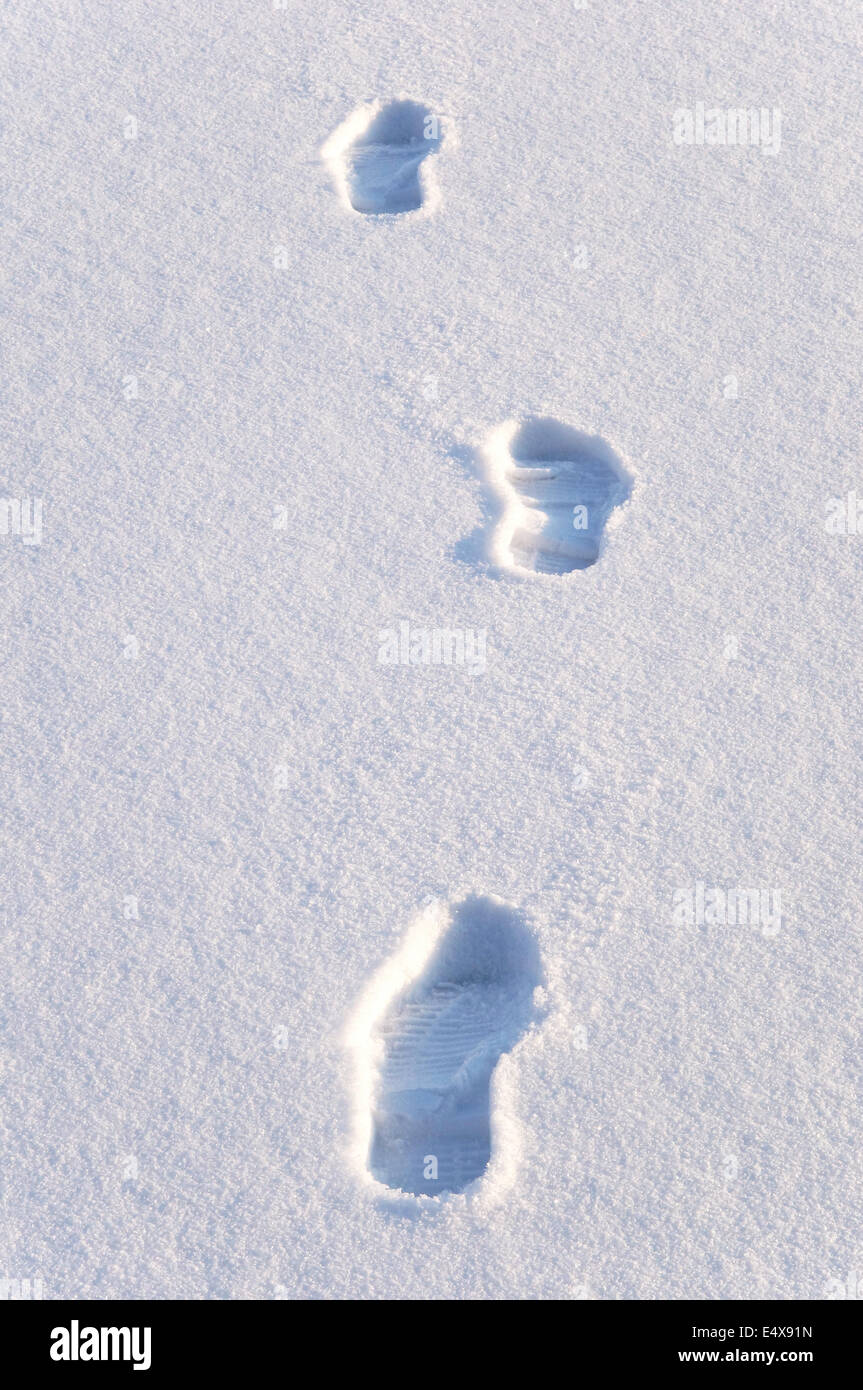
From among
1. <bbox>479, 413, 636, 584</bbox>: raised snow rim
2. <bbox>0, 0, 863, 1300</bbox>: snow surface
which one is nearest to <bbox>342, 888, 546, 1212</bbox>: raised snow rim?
<bbox>0, 0, 863, 1300</bbox>: snow surface

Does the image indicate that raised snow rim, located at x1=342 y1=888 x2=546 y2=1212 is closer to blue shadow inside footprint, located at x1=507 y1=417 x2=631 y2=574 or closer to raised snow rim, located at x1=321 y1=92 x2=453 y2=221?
blue shadow inside footprint, located at x1=507 y1=417 x2=631 y2=574

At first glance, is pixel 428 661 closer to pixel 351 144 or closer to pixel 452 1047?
pixel 452 1047

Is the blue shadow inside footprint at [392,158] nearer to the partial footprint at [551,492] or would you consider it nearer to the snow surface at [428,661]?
the snow surface at [428,661]

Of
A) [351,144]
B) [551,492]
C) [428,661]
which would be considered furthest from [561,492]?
[351,144]

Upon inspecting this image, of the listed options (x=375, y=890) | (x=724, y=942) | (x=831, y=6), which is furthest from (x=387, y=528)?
(x=831, y=6)
